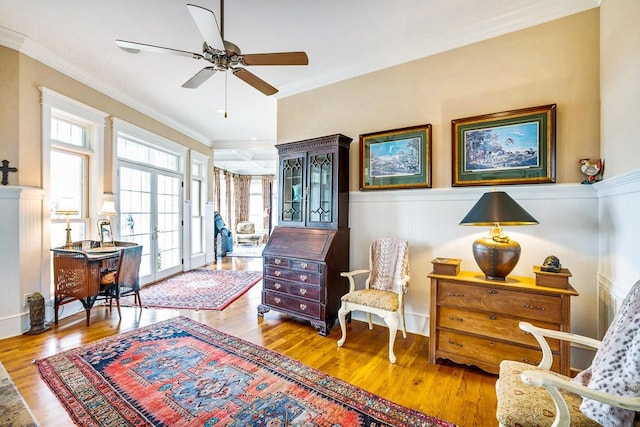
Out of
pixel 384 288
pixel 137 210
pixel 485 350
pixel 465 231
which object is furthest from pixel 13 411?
pixel 137 210

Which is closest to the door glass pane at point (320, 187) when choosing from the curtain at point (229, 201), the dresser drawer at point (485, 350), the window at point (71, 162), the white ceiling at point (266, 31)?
the white ceiling at point (266, 31)

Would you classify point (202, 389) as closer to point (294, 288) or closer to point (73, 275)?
point (294, 288)

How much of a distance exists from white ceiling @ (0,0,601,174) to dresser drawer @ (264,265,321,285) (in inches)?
91.6

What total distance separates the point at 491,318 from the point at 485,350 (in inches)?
9.8

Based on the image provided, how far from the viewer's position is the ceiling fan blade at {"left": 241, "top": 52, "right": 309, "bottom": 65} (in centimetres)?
201

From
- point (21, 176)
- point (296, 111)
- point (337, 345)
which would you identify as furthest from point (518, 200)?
point (21, 176)

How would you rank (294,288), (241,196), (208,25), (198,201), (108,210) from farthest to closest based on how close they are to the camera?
(241,196), (198,201), (108,210), (294,288), (208,25)

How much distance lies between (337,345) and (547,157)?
2.44 metres

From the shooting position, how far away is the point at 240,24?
2.52 meters

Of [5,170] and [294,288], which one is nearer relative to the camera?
[5,170]

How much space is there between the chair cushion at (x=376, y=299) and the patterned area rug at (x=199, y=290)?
6.30 ft

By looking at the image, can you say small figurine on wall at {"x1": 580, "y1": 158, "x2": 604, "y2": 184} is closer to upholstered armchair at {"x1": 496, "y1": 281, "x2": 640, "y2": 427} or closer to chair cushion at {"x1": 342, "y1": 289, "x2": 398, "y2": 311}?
upholstered armchair at {"x1": 496, "y1": 281, "x2": 640, "y2": 427}

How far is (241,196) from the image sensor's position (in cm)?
1048

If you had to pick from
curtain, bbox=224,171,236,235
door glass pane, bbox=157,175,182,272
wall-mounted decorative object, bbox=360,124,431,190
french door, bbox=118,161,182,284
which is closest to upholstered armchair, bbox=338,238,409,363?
wall-mounted decorative object, bbox=360,124,431,190
